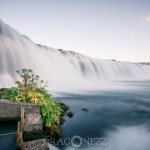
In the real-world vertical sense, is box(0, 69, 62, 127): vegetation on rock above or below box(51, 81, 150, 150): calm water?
above

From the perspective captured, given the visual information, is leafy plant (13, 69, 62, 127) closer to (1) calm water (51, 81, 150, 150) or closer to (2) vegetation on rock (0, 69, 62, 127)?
(2) vegetation on rock (0, 69, 62, 127)

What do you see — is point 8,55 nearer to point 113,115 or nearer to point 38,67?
point 38,67

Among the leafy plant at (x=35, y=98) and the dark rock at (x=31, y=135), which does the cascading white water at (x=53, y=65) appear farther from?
the dark rock at (x=31, y=135)

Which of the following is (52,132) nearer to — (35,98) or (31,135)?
(31,135)

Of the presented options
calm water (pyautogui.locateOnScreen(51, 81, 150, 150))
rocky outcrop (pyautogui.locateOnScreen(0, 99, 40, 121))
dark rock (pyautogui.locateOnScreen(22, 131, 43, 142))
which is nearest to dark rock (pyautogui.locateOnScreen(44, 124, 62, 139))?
calm water (pyautogui.locateOnScreen(51, 81, 150, 150))

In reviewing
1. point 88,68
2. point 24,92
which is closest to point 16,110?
point 24,92

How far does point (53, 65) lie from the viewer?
126ft

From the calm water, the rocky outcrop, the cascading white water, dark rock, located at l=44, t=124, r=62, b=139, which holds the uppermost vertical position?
the cascading white water

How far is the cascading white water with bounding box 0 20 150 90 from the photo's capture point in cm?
2647

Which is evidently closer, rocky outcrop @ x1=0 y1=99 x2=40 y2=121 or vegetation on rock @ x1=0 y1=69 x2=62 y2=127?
rocky outcrop @ x1=0 y1=99 x2=40 y2=121

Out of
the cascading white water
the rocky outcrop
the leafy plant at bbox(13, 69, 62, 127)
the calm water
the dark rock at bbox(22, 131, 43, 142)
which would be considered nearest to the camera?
the dark rock at bbox(22, 131, 43, 142)

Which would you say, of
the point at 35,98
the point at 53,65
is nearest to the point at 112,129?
the point at 35,98

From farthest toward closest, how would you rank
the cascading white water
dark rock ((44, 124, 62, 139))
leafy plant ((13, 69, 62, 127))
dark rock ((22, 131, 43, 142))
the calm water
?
1. the cascading white water
2. the calm water
3. leafy plant ((13, 69, 62, 127))
4. dark rock ((44, 124, 62, 139))
5. dark rock ((22, 131, 43, 142))

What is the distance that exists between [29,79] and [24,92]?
1.08m
